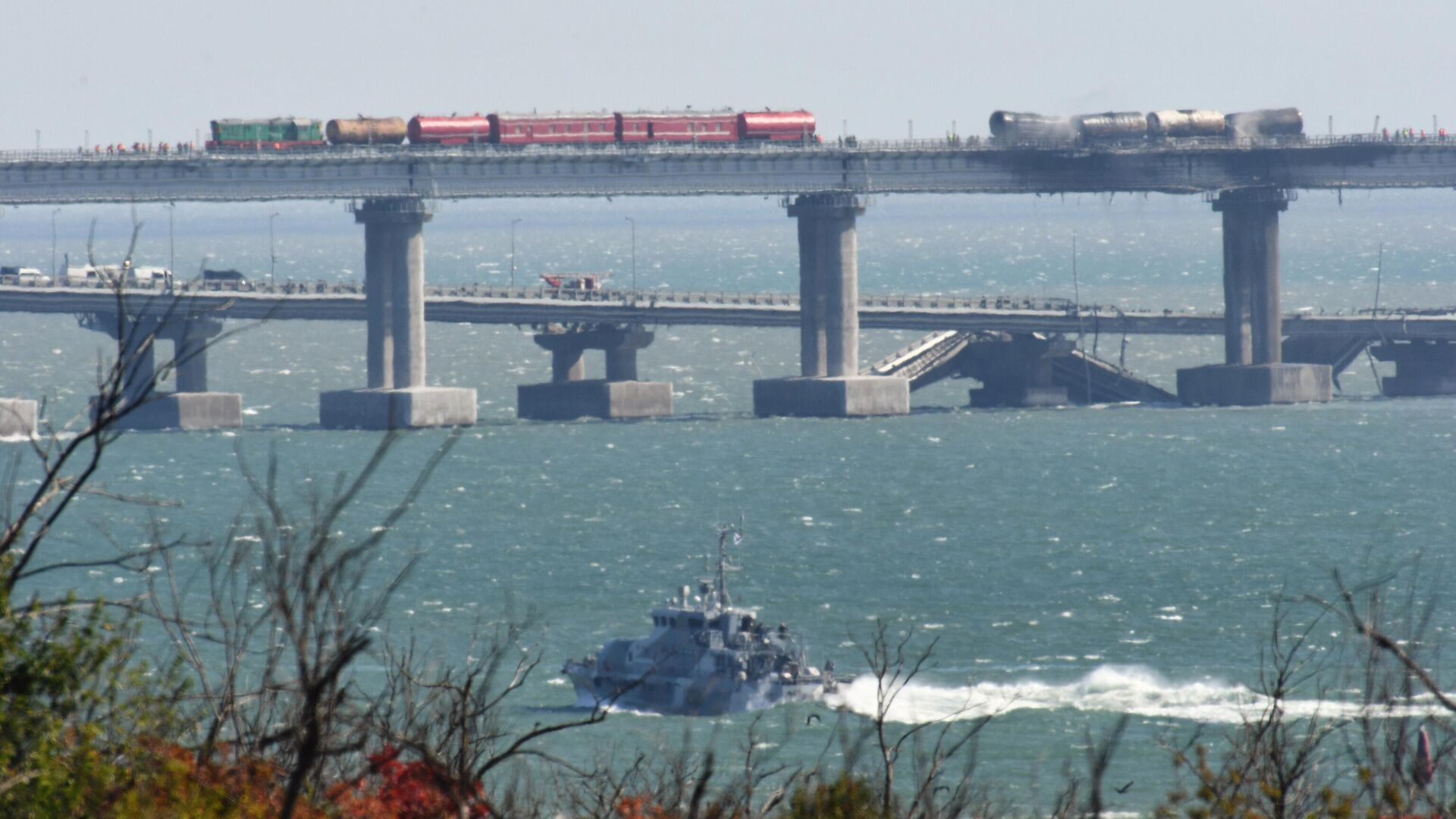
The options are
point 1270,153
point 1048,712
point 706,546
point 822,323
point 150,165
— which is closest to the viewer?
point 1048,712

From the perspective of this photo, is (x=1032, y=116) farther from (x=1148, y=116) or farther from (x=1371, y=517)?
(x=1371, y=517)

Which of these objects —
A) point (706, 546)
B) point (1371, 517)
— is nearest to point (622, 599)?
point (706, 546)

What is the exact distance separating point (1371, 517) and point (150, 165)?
78338 millimetres

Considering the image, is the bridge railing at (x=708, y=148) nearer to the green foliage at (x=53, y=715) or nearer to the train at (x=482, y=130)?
the train at (x=482, y=130)

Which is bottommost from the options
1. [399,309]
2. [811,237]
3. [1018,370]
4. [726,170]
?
[1018,370]

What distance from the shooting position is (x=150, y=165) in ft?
474

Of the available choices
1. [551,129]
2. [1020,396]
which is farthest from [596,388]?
[1020,396]

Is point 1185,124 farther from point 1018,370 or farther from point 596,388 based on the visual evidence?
point 596,388

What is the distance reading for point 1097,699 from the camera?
5816 centimetres

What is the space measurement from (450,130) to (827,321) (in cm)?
2695

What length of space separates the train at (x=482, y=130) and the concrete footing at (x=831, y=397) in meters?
16.6

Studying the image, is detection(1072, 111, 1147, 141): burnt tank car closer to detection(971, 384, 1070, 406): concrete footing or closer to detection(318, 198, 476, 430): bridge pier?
detection(971, 384, 1070, 406): concrete footing

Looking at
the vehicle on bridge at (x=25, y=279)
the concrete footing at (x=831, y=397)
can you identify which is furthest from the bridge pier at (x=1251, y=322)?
the vehicle on bridge at (x=25, y=279)

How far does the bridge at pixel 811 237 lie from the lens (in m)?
145
